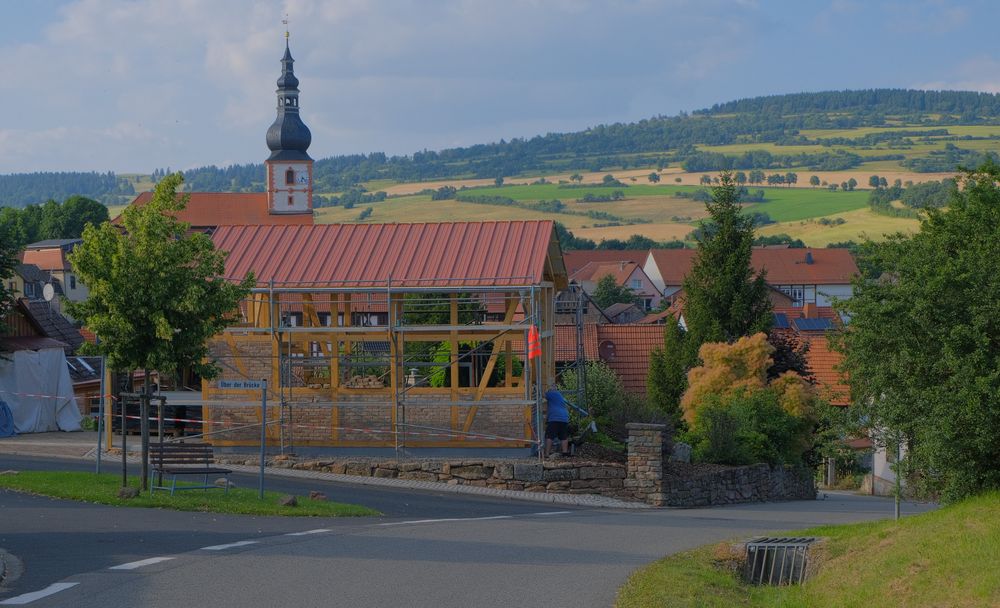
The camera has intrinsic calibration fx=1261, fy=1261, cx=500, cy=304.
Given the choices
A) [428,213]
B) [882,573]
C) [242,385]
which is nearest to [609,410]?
[242,385]

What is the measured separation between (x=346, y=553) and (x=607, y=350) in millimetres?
33069

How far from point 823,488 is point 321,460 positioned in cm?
2269

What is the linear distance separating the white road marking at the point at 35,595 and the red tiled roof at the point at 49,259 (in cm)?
9534

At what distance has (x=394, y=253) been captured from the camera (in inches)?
1035

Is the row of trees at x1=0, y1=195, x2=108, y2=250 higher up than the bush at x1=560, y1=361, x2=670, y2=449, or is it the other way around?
the row of trees at x1=0, y1=195, x2=108, y2=250

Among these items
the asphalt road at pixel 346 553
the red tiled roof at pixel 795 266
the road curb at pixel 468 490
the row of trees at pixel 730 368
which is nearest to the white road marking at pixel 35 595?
the asphalt road at pixel 346 553

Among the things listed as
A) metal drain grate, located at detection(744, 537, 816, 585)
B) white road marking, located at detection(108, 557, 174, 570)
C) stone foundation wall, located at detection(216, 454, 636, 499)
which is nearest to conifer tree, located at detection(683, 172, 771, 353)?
stone foundation wall, located at detection(216, 454, 636, 499)

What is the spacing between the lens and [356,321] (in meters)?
46.8

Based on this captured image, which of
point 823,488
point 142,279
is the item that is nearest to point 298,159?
point 823,488

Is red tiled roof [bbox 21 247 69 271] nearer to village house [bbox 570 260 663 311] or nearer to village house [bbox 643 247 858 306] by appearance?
village house [bbox 570 260 663 311]

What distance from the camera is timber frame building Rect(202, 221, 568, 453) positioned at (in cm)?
2448

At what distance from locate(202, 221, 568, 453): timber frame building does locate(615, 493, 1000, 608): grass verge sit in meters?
10.6

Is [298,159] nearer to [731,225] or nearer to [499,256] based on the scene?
[731,225]

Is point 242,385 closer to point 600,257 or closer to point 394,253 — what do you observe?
point 394,253
